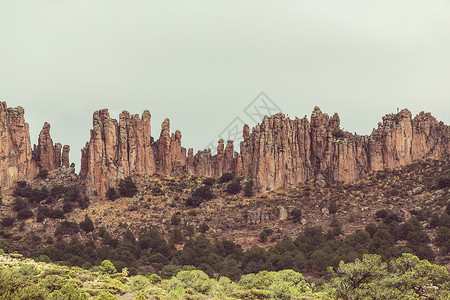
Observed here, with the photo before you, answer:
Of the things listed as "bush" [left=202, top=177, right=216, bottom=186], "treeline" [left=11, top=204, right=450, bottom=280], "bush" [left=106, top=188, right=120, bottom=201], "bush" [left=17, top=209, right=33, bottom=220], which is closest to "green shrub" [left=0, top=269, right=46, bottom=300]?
"treeline" [left=11, top=204, right=450, bottom=280]

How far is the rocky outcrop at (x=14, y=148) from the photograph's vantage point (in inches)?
4582

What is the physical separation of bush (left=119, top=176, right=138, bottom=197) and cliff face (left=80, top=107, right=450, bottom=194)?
6.42 feet

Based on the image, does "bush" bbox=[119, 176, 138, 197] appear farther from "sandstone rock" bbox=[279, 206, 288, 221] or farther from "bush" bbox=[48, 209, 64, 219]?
"sandstone rock" bbox=[279, 206, 288, 221]

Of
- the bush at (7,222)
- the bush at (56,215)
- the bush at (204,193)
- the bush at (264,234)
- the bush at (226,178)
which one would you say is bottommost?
the bush at (264,234)

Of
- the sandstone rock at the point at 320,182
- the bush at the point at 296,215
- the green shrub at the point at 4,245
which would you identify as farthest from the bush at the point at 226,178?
the green shrub at the point at 4,245

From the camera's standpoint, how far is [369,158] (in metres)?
121

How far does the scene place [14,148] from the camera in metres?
120

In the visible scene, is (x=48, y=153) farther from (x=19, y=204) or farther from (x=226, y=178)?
(x=226, y=178)

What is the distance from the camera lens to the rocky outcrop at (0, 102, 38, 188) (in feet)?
382

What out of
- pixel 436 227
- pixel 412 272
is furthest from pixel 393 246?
pixel 412 272

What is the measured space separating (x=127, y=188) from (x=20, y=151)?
93.3 ft

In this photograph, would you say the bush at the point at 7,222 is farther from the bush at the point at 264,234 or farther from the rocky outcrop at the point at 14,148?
the bush at the point at 264,234

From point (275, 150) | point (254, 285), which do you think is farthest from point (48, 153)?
point (254, 285)

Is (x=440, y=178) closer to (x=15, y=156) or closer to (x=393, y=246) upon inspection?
(x=393, y=246)
